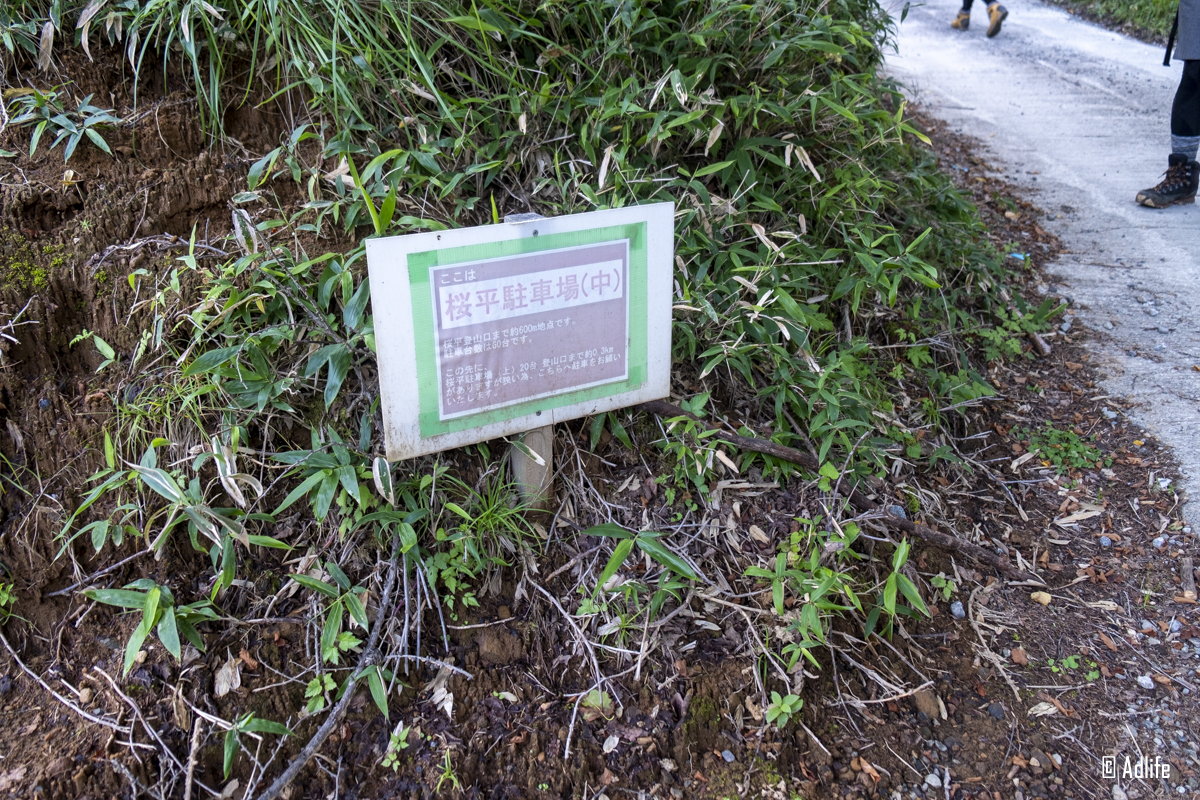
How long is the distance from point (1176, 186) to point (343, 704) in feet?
17.6

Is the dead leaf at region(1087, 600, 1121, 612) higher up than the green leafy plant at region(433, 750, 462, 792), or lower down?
lower down

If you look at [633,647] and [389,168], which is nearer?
[633,647]

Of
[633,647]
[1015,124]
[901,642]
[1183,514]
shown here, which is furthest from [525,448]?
[1015,124]

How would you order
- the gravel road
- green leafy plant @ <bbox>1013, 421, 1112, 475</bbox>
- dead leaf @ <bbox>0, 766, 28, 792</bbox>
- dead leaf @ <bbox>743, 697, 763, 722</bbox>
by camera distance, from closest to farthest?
dead leaf @ <bbox>0, 766, 28, 792</bbox>, dead leaf @ <bbox>743, 697, 763, 722</bbox>, green leafy plant @ <bbox>1013, 421, 1112, 475</bbox>, the gravel road

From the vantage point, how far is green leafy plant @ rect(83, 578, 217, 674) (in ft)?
5.70

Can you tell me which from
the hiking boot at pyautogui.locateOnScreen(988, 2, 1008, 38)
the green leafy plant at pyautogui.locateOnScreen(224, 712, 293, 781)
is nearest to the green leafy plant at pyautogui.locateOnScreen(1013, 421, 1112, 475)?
the green leafy plant at pyautogui.locateOnScreen(224, 712, 293, 781)

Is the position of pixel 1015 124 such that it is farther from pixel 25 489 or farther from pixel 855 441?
pixel 25 489

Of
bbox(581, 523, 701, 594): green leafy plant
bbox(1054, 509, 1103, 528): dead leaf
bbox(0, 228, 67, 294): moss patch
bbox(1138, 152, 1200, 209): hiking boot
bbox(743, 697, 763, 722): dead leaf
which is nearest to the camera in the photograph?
bbox(581, 523, 701, 594): green leafy plant

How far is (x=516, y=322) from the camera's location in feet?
6.34

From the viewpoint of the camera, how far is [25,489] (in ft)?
6.69

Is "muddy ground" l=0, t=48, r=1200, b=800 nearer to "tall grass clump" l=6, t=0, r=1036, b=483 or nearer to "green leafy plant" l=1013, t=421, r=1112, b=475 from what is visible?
"tall grass clump" l=6, t=0, r=1036, b=483

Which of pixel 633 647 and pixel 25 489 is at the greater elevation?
pixel 25 489

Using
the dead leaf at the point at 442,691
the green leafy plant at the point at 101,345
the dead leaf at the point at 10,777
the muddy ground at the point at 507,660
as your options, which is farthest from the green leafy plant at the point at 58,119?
the dead leaf at the point at 442,691

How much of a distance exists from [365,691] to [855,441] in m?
1.60
